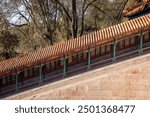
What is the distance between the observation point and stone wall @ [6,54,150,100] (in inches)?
476

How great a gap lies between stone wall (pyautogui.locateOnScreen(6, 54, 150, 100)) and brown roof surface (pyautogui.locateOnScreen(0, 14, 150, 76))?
3.59ft

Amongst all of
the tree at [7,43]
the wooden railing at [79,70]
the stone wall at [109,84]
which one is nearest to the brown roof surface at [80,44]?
the wooden railing at [79,70]

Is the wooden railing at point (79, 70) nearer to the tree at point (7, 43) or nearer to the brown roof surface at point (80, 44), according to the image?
the brown roof surface at point (80, 44)

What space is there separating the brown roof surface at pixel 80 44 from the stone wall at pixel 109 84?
3.59ft

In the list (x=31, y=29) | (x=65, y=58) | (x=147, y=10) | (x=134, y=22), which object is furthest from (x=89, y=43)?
(x=31, y=29)

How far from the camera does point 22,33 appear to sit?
24281mm

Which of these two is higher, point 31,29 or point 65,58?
point 31,29

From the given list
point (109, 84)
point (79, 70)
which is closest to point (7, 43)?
point (79, 70)

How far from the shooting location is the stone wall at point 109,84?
12094 mm

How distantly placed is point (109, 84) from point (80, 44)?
82.5 inches

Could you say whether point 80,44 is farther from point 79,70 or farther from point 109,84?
point 109,84

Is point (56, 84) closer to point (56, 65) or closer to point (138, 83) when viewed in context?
point (56, 65)

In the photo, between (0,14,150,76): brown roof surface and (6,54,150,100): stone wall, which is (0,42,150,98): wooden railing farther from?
(0,14,150,76): brown roof surface

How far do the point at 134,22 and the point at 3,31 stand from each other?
11.5 m
